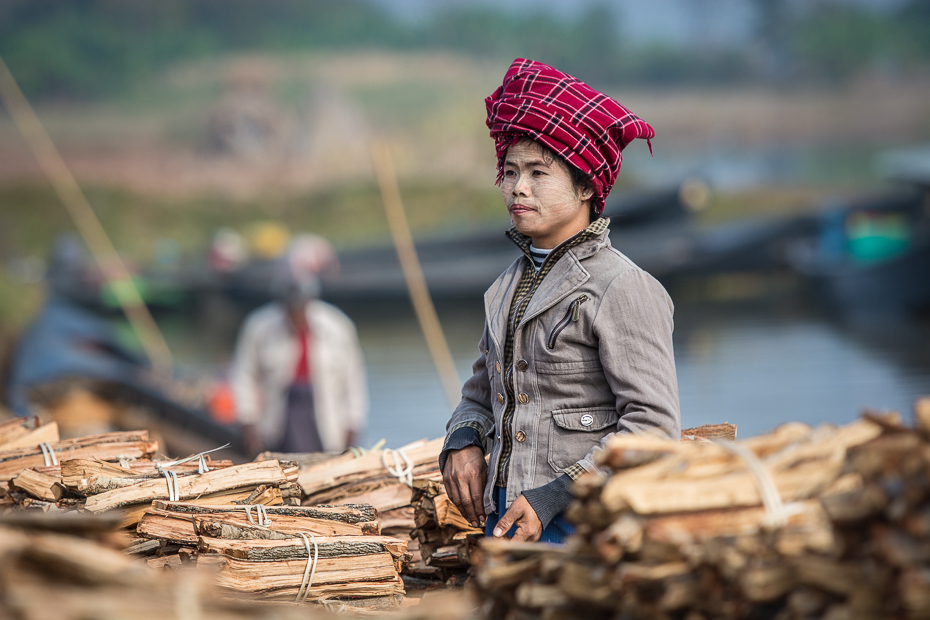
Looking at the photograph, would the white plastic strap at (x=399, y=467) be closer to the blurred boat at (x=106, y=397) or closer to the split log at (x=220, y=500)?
the split log at (x=220, y=500)

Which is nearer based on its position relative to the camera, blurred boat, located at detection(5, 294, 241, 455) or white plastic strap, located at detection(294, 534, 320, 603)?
white plastic strap, located at detection(294, 534, 320, 603)

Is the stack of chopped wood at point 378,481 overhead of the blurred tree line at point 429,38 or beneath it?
beneath

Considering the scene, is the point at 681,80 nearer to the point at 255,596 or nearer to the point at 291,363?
the point at 291,363

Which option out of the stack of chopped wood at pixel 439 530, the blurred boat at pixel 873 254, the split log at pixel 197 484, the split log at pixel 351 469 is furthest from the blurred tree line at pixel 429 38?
the split log at pixel 197 484

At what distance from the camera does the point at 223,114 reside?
4362 cm

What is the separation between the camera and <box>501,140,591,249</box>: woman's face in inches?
99.3

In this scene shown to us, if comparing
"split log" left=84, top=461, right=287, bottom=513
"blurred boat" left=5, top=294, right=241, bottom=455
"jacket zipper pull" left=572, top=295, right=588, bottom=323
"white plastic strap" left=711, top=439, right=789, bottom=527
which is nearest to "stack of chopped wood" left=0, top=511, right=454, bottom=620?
"white plastic strap" left=711, top=439, right=789, bottom=527

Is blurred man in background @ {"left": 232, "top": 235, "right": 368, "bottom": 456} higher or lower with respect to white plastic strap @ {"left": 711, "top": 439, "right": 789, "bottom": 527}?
higher

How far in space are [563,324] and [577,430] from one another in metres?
0.29

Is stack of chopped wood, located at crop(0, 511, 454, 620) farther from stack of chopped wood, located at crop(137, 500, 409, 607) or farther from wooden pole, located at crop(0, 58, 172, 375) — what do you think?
wooden pole, located at crop(0, 58, 172, 375)

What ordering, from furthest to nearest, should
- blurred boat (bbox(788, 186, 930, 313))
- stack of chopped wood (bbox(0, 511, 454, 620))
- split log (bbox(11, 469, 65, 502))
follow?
1. blurred boat (bbox(788, 186, 930, 313))
2. split log (bbox(11, 469, 65, 502))
3. stack of chopped wood (bbox(0, 511, 454, 620))

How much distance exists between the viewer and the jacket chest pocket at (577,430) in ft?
8.09

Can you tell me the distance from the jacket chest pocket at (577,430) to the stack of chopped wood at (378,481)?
1.26 metres

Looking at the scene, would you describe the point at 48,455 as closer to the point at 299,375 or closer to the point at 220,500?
the point at 220,500
